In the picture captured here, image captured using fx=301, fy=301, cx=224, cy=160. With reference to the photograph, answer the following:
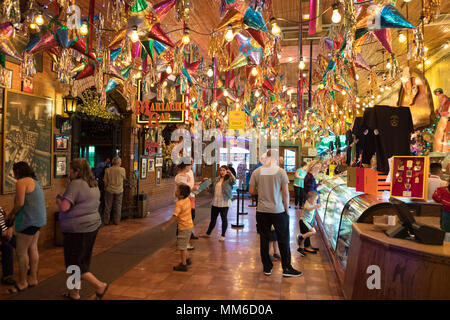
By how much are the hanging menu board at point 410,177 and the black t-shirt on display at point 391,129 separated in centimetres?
14

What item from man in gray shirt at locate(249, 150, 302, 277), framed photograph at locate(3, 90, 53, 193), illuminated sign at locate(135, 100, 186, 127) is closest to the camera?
man in gray shirt at locate(249, 150, 302, 277)

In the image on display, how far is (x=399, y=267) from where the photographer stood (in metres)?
2.58

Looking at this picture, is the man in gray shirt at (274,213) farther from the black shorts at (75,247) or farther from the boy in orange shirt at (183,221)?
the black shorts at (75,247)

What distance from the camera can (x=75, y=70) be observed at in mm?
5172

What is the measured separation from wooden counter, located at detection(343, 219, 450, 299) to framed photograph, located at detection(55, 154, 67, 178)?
569cm

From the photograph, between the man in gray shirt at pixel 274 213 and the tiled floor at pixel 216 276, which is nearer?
the tiled floor at pixel 216 276

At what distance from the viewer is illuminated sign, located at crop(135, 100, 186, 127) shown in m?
8.38

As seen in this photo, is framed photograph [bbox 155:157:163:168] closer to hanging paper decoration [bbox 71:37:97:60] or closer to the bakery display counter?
hanging paper decoration [bbox 71:37:97:60]

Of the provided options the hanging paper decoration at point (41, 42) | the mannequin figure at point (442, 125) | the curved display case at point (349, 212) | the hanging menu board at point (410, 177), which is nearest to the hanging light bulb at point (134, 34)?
the hanging paper decoration at point (41, 42)

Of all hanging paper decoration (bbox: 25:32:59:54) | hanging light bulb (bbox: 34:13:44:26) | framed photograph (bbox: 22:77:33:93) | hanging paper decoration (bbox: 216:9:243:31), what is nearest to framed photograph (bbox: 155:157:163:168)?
framed photograph (bbox: 22:77:33:93)

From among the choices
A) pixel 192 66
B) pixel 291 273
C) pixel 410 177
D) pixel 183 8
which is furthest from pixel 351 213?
pixel 192 66

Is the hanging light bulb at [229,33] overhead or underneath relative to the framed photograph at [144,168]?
overhead

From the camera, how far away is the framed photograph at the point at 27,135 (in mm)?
4977
